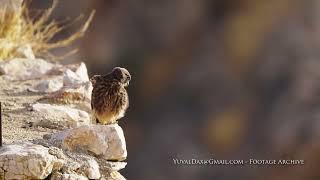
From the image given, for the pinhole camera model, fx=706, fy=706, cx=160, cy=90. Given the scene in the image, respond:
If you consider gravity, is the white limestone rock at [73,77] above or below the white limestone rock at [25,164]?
below

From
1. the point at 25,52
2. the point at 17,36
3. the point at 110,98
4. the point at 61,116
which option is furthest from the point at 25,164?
the point at 17,36

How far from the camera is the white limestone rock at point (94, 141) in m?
1.38

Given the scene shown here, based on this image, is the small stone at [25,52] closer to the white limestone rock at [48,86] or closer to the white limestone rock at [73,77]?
the white limestone rock at [73,77]

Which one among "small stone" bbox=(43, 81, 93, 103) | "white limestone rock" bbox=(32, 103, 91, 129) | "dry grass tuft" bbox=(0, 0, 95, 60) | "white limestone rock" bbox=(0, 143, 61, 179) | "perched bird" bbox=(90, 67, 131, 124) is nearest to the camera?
"white limestone rock" bbox=(0, 143, 61, 179)

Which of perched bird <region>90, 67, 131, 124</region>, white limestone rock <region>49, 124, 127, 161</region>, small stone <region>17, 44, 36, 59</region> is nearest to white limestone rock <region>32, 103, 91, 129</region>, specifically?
perched bird <region>90, 67, 131, 124</region>

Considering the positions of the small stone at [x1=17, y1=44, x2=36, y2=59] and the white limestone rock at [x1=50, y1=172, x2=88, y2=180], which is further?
the small stone at [x1=17, y1=44, x2=36, y2=59]

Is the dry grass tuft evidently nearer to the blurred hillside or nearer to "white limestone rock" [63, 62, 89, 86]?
"white limestone rock" [63, 62, 89, 86]

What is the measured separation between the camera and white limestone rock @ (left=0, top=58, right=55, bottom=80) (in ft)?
7.49

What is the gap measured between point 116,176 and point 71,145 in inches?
4.2

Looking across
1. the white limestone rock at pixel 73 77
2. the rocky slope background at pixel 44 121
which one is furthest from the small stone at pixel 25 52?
the white limestone rock at pixel 73 77

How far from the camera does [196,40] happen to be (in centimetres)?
169

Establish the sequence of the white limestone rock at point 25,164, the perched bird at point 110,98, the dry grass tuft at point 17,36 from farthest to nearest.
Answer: the dry grass tuft at point 17,36 → the perched bird at point 110,98 → the white limestone rock at point 25,164

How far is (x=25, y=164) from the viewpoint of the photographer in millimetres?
1194

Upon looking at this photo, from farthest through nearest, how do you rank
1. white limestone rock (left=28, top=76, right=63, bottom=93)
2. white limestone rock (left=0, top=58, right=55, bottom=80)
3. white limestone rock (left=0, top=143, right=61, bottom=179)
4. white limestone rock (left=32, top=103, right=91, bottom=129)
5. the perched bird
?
1. white limestone rock (left=0, top=58, right=55, bottom=80)
2. white limestone rock (left=28, top=76, right=63, bottom=93)
3. white limestone rock (left=32, top=103, right=91, bottom=129)
4. the perched bird
5. white limestone rock (left=0, top=143, right=61, bottom=179)
